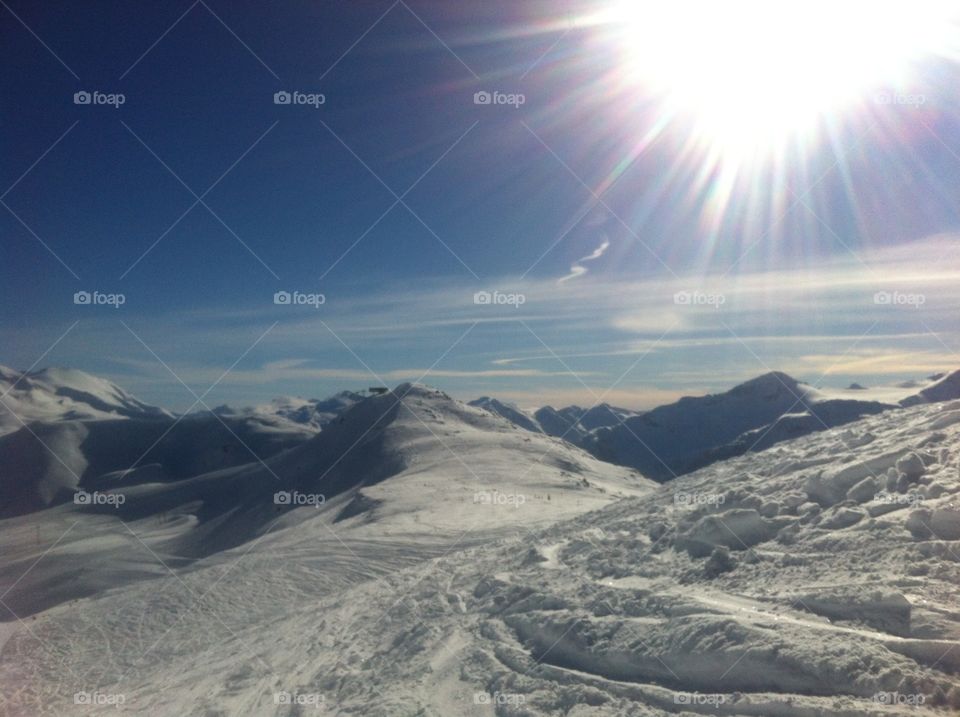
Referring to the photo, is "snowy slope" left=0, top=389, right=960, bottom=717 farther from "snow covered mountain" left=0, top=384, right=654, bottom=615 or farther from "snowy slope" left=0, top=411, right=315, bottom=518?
"snowy slope" left=0, top=411, right=315, bottom=518

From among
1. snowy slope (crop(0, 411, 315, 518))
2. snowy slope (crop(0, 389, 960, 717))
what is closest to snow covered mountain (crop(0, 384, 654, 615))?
snowy slope (crop(0, 389, 960, 717))

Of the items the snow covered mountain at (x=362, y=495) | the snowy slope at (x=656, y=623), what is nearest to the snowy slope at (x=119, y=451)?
the snow covered mountain at (x=362, y=495)

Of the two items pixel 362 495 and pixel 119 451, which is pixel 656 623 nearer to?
pixel 362 495

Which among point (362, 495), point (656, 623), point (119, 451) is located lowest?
point (656, 623)

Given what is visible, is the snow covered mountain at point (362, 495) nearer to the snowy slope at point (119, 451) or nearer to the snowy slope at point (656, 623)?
the snowy slope at point (656, 623)

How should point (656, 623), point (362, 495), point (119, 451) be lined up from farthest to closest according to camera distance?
point (119, 451)
point (362, 495)
point (656, 623)

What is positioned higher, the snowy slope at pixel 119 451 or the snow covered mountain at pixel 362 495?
the snowy slope at pixel 119 451

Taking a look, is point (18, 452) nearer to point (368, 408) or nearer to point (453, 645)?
point (368, 408)

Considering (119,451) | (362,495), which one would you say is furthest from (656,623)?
(119,451)

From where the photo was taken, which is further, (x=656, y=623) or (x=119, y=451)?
(x=119, y=451)
